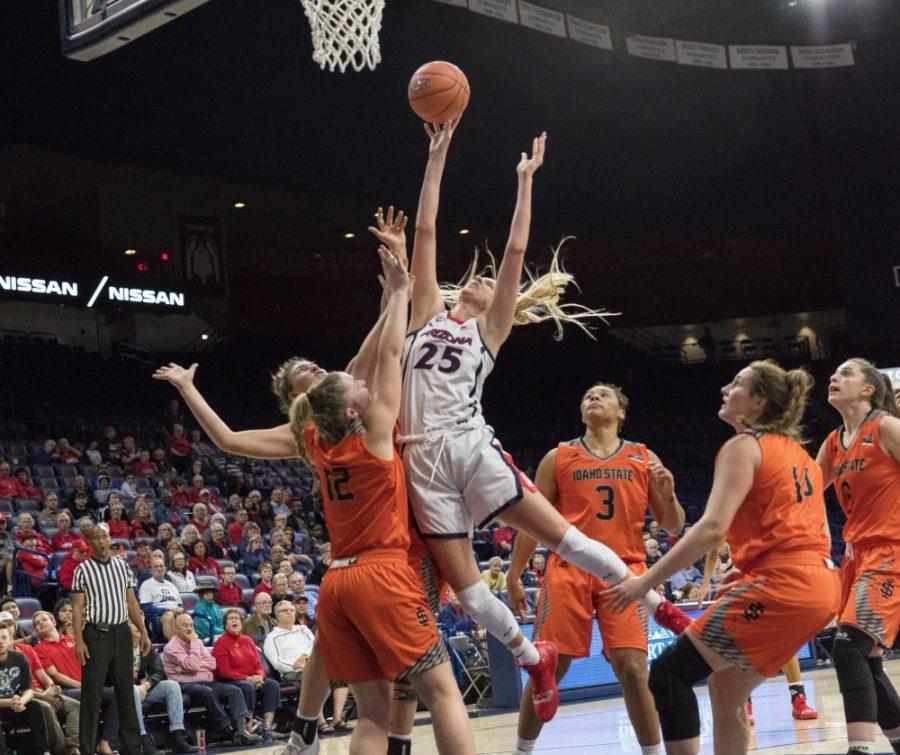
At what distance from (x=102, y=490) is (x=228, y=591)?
388 centimetres

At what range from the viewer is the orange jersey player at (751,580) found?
4305 millimetres

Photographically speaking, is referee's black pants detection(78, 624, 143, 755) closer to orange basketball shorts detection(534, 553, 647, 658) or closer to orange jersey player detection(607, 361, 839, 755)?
orange basketball shorts detection(534, 553, 647, 658)

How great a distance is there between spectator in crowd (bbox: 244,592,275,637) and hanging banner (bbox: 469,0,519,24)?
1140 centimetres

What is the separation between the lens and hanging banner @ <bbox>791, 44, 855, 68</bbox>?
2042 centimetres

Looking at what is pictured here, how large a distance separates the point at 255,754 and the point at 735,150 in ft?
56.2

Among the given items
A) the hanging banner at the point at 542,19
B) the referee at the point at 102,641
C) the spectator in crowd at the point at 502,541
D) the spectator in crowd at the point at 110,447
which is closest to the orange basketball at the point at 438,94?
the referee at the point at 102,641

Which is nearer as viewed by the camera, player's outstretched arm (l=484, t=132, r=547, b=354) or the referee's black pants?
player's outstretched arm (l=484, t=132, r=547, b=354)

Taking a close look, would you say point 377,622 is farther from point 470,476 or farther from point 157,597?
point 157,597

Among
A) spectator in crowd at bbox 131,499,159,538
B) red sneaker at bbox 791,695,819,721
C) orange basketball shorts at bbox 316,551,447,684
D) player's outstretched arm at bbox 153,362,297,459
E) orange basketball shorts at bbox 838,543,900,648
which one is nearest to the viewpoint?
orange basketball shorts at bbox 316,551,447,684

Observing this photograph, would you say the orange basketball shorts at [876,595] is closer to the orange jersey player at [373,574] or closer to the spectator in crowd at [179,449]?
the orange jersey player at [373,574]

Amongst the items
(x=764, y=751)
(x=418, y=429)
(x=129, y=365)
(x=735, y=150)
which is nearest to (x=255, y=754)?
(x=764, y=751)

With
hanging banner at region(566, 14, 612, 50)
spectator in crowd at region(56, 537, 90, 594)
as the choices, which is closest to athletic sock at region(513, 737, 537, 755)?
spectator in crowd at region(56, 537, 90, 594)

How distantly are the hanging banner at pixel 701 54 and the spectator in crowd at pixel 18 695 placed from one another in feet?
56.3

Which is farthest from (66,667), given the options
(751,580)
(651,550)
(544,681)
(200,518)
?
(651,550)
